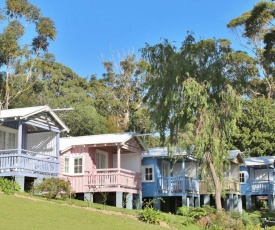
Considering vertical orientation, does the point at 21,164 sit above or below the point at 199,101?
below

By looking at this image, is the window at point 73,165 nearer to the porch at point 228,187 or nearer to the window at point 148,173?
the window at point 148,173

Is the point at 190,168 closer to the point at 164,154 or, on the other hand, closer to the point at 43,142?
the point at 164,154

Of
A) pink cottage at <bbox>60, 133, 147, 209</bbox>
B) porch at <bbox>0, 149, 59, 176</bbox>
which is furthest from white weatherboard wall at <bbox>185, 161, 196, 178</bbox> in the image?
porch at <bbox>0, 149, 59, 176</bbox>

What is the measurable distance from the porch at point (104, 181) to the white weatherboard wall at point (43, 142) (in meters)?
1.97

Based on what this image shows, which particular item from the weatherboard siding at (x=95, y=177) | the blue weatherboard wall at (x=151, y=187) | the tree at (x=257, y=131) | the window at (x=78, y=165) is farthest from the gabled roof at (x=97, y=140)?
the tree at (x=257, y=131)

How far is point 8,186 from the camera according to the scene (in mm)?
22750

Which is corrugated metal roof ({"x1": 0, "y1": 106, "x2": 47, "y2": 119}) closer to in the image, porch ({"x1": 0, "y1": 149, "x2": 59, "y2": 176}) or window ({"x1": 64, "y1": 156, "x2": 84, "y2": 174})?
porch ({"x1": 0, "y1": 149, "x2": 59, "y2": 176})

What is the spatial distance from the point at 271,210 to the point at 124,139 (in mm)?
16677

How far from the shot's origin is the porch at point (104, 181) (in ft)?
96.2

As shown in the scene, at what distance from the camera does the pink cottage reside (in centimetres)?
2947

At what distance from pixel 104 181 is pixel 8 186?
797 cm

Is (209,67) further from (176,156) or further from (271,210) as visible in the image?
(271,210)

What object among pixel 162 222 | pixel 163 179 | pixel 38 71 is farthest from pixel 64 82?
pixel 162 222

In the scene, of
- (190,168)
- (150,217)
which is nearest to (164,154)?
(190,168)
